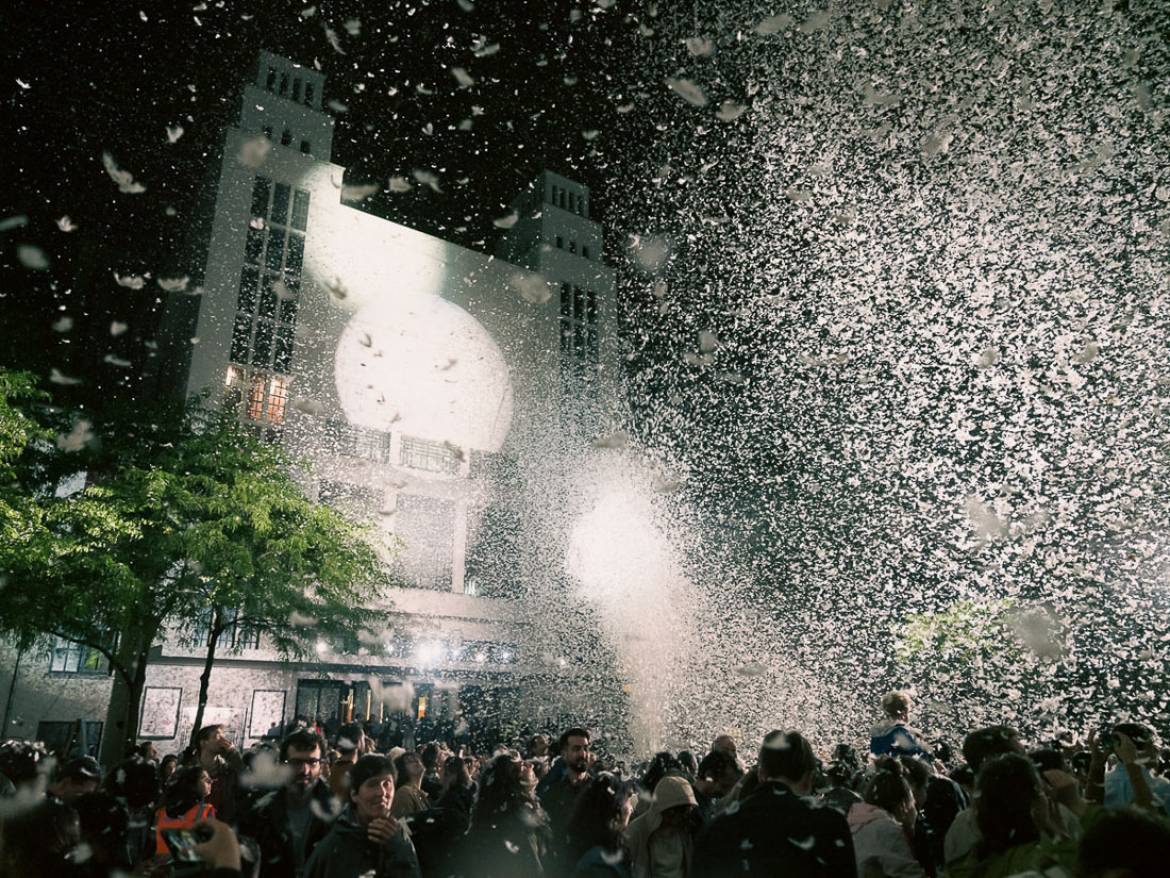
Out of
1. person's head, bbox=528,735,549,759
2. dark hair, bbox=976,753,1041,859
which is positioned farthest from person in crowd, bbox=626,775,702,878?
person's head, bbox=528,735,549,759

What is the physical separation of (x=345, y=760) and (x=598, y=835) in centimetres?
220

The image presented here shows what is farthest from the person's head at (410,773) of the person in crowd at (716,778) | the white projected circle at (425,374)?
the white projected circle at (425,374)

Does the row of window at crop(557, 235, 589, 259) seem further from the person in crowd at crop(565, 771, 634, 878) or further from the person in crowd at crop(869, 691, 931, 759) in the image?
the person in crowd at crop(565, 771, 634, 878)

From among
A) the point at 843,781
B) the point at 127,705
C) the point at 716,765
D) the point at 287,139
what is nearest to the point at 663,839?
the point at 716,765

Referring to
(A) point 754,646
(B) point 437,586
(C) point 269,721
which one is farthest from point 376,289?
(A) point 754,646

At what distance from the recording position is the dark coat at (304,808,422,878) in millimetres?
4031

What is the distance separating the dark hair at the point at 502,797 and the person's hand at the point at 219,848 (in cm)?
262

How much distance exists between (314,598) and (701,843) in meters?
18.4

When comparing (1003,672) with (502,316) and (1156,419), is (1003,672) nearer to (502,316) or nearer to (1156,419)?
(1156,419)

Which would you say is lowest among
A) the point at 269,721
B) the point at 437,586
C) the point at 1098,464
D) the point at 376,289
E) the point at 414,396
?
the point at 269,721

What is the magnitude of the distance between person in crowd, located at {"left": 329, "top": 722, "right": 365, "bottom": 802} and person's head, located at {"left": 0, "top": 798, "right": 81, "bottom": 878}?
178cm

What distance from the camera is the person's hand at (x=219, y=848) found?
236cm

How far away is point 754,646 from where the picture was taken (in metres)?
27.7

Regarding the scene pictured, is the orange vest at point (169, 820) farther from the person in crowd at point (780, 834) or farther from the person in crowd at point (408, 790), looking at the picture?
the person in crowd at point (780, 834)
